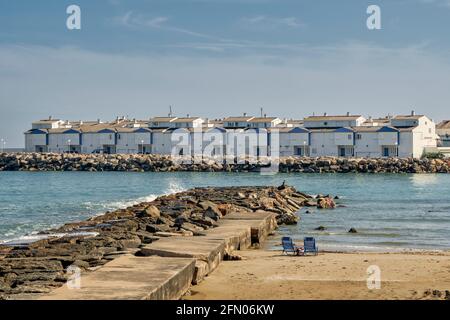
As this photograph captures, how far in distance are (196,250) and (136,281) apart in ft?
9.99

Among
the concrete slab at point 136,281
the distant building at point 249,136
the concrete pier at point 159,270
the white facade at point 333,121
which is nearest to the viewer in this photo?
the concrete slab at point 136,281

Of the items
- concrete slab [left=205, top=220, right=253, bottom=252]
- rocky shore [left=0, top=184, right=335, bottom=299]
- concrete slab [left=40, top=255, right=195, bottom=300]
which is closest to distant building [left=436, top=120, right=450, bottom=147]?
rocky shore [left=0, top=184, right=335, bottom=299]

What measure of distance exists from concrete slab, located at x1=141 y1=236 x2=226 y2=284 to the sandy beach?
160 mm

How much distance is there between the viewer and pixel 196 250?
12.0 meters

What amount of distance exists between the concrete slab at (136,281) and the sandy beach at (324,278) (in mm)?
386

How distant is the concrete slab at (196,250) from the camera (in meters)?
11.2

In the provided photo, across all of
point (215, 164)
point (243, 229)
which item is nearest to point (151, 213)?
point (243, 229)

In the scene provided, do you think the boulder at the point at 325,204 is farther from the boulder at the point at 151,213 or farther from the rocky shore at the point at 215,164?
the rocky shore at the point at 215,164

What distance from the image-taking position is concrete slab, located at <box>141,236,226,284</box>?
1116 centimetres

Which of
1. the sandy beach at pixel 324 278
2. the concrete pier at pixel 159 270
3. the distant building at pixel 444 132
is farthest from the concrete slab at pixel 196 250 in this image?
the distant building at pixel 444 132

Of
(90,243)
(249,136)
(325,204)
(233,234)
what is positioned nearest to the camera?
(90,243)

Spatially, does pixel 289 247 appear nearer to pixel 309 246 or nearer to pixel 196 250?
pixel 309 246

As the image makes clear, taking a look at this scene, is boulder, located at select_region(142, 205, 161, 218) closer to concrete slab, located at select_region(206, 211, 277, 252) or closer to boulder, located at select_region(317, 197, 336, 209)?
concrete slab, located at select_region(206, 211, 277, 252)
